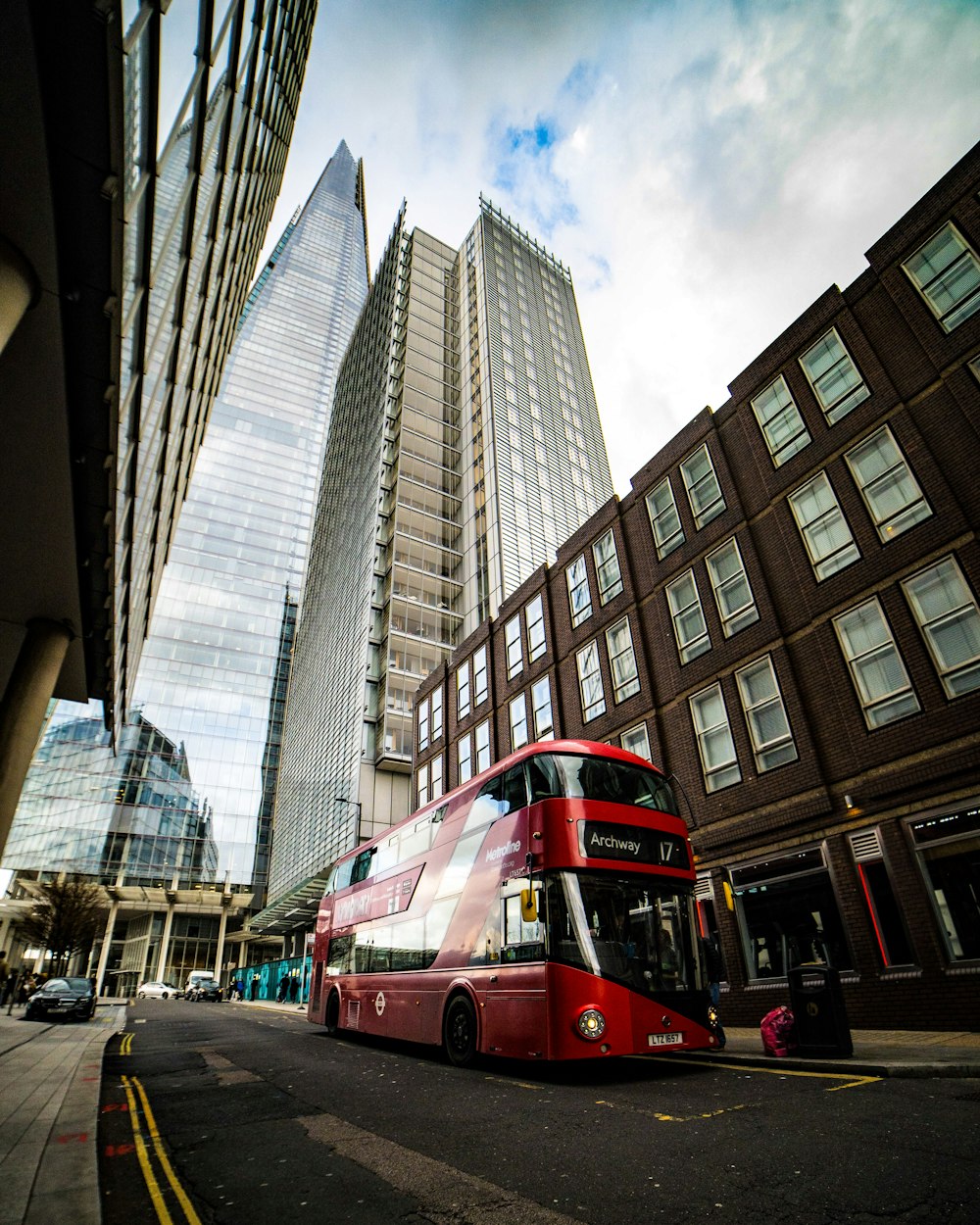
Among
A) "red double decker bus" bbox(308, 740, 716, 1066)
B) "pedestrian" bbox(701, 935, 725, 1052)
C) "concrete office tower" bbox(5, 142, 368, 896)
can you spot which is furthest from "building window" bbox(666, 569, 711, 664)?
"concrete office tower" bbox(5, 142, 368, 896)

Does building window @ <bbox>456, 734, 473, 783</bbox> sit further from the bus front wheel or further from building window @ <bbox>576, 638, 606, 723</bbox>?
the bus front wheel

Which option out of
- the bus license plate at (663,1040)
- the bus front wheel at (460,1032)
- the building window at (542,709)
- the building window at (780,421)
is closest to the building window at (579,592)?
the building window at (542,709)

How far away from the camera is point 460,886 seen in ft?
33.9

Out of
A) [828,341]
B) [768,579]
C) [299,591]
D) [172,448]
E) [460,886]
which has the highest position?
[299,591]

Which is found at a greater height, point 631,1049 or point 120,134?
point 120,134

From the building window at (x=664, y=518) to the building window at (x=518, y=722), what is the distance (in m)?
8.37

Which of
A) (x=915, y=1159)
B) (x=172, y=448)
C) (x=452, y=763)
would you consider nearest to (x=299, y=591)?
(x=452, y=763)

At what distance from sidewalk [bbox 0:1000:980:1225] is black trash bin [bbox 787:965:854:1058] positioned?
0.92 feet

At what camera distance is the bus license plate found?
7816mm

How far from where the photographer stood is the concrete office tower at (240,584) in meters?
68.9

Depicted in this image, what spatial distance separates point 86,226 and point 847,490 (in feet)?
46.9

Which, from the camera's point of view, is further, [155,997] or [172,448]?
[155,997]

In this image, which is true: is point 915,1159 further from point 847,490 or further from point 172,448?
point 172,448

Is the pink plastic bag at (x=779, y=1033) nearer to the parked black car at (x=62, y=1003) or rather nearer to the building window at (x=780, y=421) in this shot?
the building window at (x=780, y=421)
